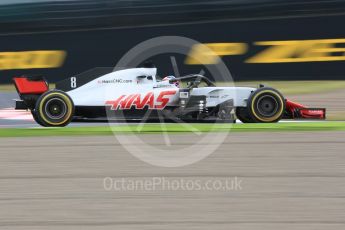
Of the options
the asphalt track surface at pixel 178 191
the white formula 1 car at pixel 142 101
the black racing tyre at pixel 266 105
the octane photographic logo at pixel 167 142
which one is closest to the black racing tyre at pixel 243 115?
the white formula 1 car at pixel 142 101

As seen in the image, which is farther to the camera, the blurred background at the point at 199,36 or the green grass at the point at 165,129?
the blurred background at the point at 199,36

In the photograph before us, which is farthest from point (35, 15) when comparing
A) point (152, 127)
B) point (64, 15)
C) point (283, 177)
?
point (283, 177)

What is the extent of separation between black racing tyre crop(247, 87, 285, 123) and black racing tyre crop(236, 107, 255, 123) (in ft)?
0.54

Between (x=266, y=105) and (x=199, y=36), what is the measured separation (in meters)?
4.41

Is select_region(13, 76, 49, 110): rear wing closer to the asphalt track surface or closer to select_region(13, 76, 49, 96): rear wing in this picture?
select_region(13, 76, 49, 96): rear wing

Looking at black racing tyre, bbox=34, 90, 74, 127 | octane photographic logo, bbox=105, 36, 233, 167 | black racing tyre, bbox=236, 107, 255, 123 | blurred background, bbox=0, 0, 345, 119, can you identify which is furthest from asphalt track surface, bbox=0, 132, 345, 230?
blurred background, bbox=0, 0, 345, 119

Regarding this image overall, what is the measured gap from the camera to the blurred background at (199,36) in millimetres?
13305

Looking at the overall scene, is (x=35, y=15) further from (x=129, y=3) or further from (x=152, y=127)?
(x=152, y=127)

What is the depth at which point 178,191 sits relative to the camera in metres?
5.08

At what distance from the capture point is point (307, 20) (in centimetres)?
1344

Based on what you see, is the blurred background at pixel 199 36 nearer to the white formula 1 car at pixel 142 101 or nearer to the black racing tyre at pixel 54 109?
the white formula 1 car at pixel 142 101

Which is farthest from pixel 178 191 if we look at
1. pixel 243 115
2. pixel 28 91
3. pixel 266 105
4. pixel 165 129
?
pixel 28 91

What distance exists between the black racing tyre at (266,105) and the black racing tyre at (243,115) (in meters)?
0.16

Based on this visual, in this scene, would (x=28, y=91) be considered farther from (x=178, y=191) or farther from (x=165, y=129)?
(x=178, y=191)
